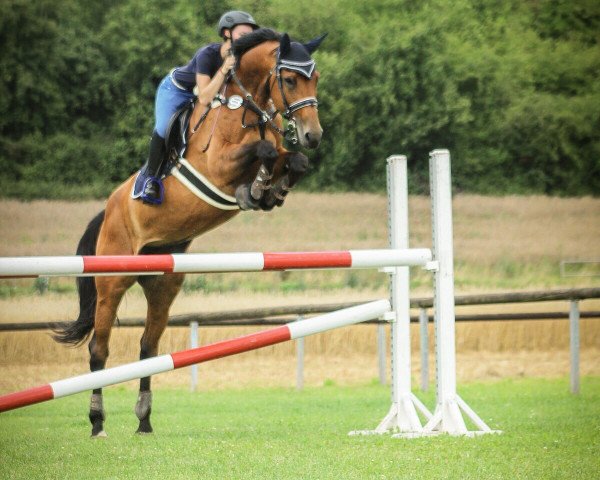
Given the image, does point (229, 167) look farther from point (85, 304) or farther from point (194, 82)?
point (85, 304)

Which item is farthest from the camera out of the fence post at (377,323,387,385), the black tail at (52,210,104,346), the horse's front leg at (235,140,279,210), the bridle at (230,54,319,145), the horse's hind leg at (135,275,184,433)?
the fence post at (377,323,387,385)

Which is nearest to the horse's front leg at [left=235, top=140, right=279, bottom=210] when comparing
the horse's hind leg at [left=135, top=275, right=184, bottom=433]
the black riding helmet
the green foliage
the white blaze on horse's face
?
the white blaze on horse's face

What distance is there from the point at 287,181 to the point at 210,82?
2.30ft

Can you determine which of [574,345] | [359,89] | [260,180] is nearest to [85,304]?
[260,180]

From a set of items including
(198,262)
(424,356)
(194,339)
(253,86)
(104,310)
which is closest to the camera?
(198,262)

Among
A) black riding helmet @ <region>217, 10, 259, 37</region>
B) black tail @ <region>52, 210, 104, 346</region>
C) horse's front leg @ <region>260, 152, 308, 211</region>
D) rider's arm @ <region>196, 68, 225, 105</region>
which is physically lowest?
black tail @ <region>52, 210, 104, 346</region>

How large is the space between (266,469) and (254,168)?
1708 millimetres

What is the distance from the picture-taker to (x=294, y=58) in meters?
4.62

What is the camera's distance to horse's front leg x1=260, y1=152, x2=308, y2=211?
15.4ft

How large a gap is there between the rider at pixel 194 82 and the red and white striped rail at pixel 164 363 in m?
1.53

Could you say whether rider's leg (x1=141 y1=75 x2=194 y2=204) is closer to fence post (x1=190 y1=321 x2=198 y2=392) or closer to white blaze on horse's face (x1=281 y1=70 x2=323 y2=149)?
white blaze on horse's face (x1=281 y1=70 x2=323 y2=149)

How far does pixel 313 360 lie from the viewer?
38.4ft

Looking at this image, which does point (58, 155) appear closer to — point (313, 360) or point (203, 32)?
point (203, 32)

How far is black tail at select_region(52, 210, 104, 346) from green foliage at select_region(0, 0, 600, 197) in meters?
11.3
